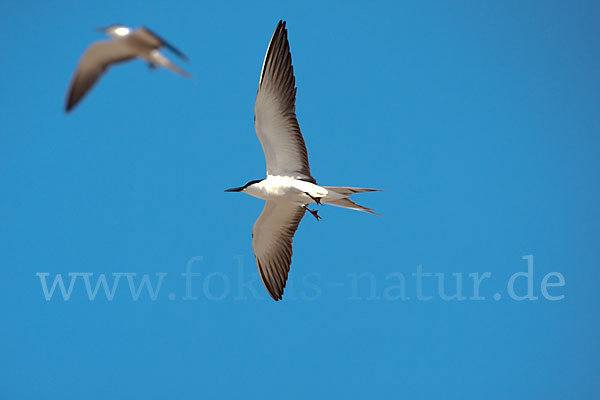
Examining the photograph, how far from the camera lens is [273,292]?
7227mm

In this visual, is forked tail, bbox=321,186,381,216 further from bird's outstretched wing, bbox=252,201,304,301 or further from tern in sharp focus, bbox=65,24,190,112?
tern in sharp focus, bbox=65,24,190,112

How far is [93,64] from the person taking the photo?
4.98 meters

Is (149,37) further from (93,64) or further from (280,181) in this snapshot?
(280,181)

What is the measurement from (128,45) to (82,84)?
0.48 meters

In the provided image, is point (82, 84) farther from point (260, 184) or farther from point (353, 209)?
point (353, 209)

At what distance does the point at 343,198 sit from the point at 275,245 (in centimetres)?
109

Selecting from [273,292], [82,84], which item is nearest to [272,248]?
[273,292]

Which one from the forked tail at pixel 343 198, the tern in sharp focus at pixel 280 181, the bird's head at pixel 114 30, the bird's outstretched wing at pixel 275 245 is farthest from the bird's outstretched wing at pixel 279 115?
the bird's head at pixel 114 30

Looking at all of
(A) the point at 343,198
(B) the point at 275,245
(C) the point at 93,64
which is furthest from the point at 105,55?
(B) the point at 275,245

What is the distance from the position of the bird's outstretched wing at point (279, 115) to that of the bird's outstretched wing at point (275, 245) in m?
0.54

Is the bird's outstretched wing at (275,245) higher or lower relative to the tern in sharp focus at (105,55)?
lower

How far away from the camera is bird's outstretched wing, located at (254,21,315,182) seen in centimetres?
627

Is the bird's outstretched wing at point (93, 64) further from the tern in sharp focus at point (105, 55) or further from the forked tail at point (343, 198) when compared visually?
the forked tail at point (343, 198)

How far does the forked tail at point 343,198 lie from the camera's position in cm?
636
